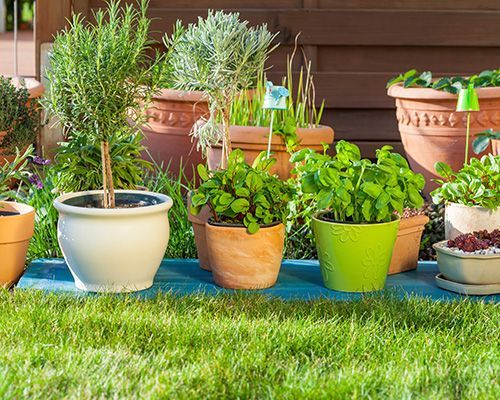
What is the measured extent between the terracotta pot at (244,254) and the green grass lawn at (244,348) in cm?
12

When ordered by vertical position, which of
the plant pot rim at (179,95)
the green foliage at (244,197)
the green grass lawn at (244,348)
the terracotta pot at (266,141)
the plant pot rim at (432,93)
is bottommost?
the green grass lawn at (244,348)

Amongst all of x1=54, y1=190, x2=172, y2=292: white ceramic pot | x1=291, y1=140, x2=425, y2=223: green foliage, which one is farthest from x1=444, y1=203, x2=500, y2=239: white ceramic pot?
x1=54, y1=190, x2=172, y2=292: white ceramic pot

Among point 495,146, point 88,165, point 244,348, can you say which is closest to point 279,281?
point 244,348

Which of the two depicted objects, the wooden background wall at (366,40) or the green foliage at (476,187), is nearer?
the green foliage at (476,187)

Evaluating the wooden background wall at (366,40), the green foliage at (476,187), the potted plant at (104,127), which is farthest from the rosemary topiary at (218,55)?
the wooden background wall at (366,40)

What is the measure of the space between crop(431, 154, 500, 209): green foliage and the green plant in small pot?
38cm

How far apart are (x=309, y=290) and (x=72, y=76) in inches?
→ 43.2

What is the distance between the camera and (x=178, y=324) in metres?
2.96

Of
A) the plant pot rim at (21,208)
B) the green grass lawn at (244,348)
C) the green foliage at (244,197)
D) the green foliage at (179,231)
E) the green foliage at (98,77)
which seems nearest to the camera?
the green grass lawn at (244,348)

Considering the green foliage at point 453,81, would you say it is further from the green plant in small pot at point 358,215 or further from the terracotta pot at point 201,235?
the terracotta pot at point 201,235

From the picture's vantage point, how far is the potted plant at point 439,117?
453 cm

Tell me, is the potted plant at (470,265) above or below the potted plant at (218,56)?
below

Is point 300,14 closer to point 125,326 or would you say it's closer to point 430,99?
point 430,99

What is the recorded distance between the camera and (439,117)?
15.1 feet
